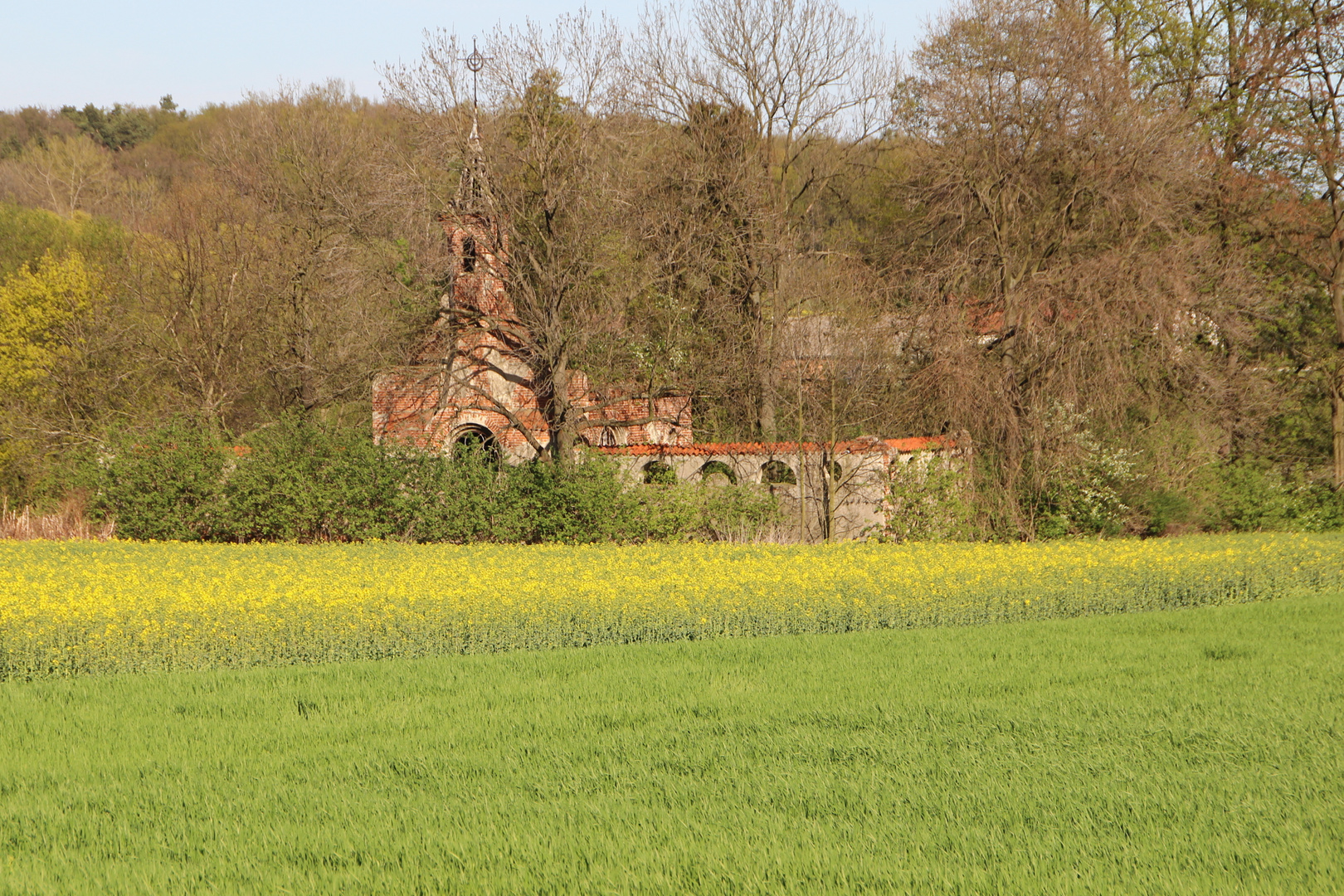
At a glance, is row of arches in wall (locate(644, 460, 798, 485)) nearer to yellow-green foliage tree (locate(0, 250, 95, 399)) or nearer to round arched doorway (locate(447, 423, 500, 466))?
round arched doorway (locate(447, 423, 500, 466))

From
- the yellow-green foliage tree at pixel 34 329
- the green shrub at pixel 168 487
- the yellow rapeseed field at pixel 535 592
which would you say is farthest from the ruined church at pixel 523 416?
the yellow-green foliage tree at pixel 34 329

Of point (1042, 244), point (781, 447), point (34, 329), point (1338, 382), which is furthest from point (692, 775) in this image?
point (34, 329)

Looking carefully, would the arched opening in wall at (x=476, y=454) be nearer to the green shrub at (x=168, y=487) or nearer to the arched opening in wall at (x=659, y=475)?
the arched opening in wall at (x=659, y=475)

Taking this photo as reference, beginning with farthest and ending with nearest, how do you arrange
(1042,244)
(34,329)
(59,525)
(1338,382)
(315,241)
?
1. (315,241)
2. (34,329)
3. (1338,382)
4. (1042,244)
5. (59,525)

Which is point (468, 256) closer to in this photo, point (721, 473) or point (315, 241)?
point (721, 473)

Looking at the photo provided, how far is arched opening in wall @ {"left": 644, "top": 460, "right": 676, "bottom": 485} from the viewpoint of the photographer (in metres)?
19.9

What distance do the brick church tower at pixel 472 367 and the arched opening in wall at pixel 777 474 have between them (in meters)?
2.02

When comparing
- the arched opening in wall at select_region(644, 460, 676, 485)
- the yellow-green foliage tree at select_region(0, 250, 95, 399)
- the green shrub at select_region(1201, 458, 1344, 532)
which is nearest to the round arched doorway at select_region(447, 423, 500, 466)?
the arched opening in wall at select_region(644, 460, 676, 485)

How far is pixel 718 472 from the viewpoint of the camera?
2036cm

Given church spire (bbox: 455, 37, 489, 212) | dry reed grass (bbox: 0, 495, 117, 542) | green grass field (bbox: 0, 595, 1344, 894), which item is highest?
church spire (bbox: 455, 37, 489, 212)

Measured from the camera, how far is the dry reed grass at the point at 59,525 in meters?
20.2

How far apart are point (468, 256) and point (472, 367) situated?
6.89 feet

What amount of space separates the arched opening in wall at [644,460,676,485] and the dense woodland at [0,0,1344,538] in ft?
4.93

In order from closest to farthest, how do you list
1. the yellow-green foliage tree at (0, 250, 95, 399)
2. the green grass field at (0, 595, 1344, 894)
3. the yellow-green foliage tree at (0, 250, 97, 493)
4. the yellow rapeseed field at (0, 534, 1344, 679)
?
the green grass field at (0, 595, 1344, 894) → the yellow rapeseed field at (0, 534, 1344, 679) → the yellow-green foliage tree at (0, 250, 97, 493) → the yellow-green foliage tree at (0, 250, 95, 399)
